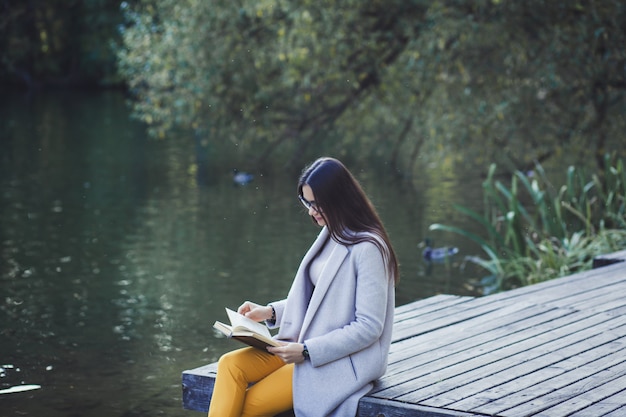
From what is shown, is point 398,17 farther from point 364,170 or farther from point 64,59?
point 64,59

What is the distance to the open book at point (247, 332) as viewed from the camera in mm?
4086

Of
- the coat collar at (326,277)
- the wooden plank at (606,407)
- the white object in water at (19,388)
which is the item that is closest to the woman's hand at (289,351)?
the coat collar at (326,277)

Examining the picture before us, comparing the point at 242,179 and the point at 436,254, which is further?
the point at 242,179

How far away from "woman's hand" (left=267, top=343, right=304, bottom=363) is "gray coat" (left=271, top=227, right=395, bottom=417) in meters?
0.04

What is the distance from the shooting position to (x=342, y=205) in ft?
13.8

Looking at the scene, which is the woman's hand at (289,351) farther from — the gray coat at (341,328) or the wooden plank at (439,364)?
the wooden plank at (439,364)

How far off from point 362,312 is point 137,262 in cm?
742

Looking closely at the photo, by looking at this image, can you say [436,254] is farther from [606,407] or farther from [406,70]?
[606,407]

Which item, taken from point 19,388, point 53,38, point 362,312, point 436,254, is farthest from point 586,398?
point 53,38

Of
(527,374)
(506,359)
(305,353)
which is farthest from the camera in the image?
(506,359)

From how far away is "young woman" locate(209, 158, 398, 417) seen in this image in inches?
165

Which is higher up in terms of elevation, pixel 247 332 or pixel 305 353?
pixel 247 332

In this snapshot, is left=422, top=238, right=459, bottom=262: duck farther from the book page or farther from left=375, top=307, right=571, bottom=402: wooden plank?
the book page

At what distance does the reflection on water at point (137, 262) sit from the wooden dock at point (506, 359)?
174 centimetres
